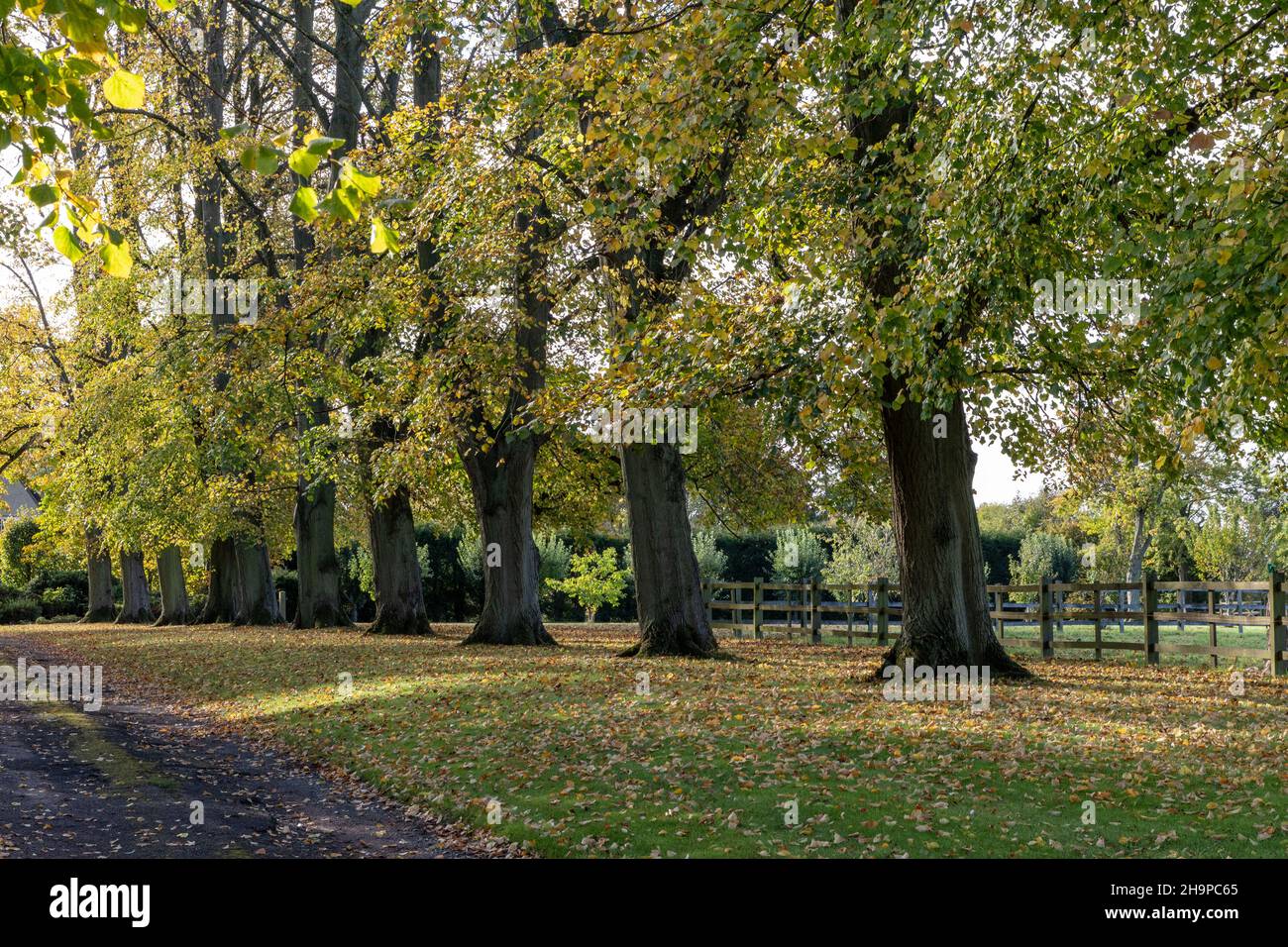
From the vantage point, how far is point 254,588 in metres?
34.5

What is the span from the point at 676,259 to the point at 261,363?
335 inches

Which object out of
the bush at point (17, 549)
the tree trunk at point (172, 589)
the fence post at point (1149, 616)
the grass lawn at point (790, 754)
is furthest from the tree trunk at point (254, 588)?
the fence post at point (1149, 616)

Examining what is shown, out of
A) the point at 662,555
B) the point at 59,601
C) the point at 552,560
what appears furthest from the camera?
the point at 59,601

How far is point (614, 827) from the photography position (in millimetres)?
7750

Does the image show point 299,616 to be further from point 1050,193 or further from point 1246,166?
point 1246,166

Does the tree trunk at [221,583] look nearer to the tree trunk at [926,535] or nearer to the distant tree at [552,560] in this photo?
the distant tree at [552,560]

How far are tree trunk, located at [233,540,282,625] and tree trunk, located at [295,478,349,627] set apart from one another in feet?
11.9

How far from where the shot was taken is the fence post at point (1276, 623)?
16.6m

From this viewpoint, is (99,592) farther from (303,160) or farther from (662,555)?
(303,160)

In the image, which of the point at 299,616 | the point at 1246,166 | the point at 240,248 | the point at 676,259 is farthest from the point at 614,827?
the point at 299,616

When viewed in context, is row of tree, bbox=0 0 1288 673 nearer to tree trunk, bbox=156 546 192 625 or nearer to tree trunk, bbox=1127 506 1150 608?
tree trunk, bbox=156 546 192 625

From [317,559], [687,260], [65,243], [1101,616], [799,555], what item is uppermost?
[687,260]

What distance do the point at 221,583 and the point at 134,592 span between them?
5651 millimetres

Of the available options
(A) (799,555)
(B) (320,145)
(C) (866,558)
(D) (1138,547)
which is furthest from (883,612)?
(B) (320,145)
